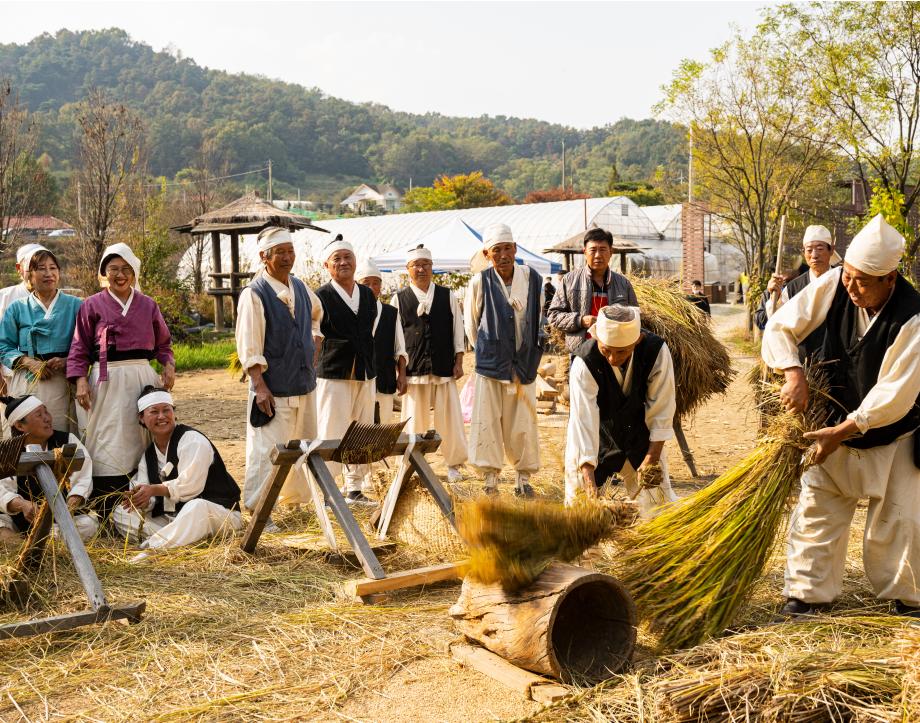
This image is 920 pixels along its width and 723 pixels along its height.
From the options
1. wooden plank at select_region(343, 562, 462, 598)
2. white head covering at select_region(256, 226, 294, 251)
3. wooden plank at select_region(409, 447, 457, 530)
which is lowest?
wooden plank at select_region(343, 562, 462, 598)

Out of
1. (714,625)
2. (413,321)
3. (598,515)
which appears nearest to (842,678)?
(714,625)

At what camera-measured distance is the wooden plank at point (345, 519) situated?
175 inches

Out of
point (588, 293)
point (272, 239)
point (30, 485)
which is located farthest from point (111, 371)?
point (588, 293)

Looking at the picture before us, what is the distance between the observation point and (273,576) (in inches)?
188

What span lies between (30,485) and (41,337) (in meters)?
1.19

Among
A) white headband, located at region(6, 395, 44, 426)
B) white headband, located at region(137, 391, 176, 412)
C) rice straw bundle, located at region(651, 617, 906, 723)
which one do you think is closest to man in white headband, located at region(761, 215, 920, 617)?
rice straw bundle, located at region(651, 617, 906, 723)

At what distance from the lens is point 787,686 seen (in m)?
2.84

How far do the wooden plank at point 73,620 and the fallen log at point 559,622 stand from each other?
151cm

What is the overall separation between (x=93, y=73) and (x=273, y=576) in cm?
10353

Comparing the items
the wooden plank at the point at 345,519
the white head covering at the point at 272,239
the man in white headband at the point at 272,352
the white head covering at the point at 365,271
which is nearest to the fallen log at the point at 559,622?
the wooden plank at the point at 345,519

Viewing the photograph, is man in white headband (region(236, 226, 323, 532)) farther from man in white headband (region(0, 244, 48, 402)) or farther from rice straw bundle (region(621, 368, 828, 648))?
rice straw bundle (region(621, 368, 828, 648))

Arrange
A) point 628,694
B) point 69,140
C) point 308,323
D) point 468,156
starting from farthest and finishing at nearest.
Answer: point 468,156, point 69,140, point 308,323, point 628,694

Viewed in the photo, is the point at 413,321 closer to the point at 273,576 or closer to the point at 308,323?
the point at 308,323

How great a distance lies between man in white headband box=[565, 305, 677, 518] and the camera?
4.37m
